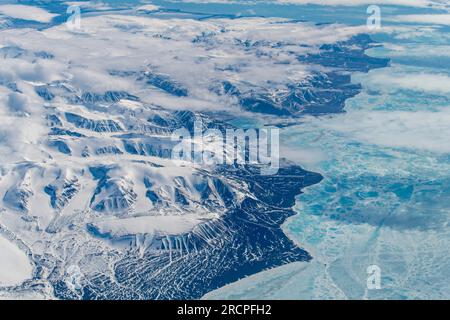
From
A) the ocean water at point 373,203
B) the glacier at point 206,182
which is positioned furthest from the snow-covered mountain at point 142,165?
the ocean water at point 373,203

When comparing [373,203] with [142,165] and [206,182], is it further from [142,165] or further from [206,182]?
[142,165]

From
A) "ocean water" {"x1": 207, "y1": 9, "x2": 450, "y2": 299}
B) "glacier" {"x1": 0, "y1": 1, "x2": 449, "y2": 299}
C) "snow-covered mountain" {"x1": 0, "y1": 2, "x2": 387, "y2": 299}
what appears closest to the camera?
"ocean water" {"x1": 207, "y1": 9, "x2": 450, "y2": 299}

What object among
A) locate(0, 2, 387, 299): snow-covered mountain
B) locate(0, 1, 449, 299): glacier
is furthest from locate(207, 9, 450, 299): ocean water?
locate(0, 2, 387, 299): snow-covered mountain

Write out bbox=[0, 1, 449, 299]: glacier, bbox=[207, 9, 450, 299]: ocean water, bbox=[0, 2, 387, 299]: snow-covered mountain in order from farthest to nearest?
bbox=[0, 2, 387, 299]: snow-covered mountain
bbox=[0, 1, 449, 299]: glacier
bbox=[207, 9, 450, 299]: ocean water

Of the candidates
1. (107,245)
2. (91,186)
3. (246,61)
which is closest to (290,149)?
(91,186)

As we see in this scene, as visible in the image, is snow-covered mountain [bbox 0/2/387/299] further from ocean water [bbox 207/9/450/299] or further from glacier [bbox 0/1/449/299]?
ocean water [bbox 207/9/450/299]

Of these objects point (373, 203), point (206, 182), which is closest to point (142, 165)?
point (206, 182)

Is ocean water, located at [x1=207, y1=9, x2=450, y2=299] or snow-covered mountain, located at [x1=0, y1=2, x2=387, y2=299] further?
snow-covered mountain, located at [x1=0, y1=2, x2=387, y2=299]

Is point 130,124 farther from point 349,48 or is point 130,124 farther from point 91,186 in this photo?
point 349,48

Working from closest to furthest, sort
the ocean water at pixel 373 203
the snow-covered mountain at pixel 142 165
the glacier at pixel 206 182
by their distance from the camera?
the ocean water at pixel 373 203
the glacier at pixel 206 182
the snow-covered mountain at pixel 142 165

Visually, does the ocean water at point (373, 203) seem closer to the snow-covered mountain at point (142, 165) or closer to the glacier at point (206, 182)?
the glacier at point (206, 182)
